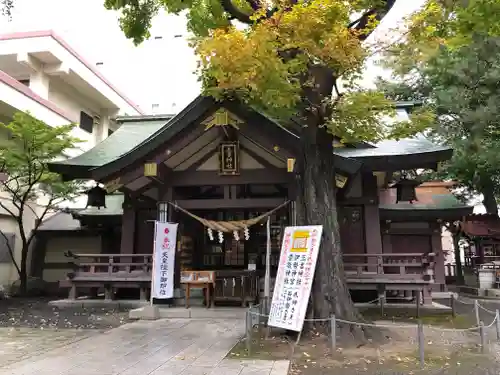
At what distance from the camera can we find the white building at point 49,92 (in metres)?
18.7

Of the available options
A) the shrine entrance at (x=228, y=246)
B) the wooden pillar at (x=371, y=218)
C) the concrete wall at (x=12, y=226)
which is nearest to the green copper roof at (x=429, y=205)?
the wooden pillar at (x=371, y=218)

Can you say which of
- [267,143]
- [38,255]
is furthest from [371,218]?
[38,255]

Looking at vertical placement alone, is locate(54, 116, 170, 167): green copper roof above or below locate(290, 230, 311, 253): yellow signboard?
above

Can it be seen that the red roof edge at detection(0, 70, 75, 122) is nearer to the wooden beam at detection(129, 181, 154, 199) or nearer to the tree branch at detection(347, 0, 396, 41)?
the wooden beam at detection(129, 181, 154, 199)

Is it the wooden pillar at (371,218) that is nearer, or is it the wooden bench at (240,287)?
the wooden bench at (240,287)

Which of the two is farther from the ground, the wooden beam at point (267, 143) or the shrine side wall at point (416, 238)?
the wooden beam at point (267, 143)

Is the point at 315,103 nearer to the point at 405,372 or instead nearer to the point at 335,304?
the point at 335,304

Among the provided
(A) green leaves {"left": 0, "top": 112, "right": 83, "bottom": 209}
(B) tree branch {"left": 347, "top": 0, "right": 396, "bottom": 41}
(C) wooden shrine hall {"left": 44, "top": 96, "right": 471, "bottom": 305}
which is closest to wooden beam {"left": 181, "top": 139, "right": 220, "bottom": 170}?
(C) wooden shrine hall {"left": 44, "top": 96, "right": 471, "bottom": 305}

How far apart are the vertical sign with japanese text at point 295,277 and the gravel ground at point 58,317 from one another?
15.4 feet

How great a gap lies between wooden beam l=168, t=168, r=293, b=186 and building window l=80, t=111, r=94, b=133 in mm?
15496

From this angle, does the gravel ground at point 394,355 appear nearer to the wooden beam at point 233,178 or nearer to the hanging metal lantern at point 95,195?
the wooden beam at point 233,178

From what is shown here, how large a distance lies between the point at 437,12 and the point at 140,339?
921cm

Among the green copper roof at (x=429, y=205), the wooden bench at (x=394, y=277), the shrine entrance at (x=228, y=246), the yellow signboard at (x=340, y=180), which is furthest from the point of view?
the green copper roof at (x=429, y=205)

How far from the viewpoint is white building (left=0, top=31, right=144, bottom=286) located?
61.3 feet
